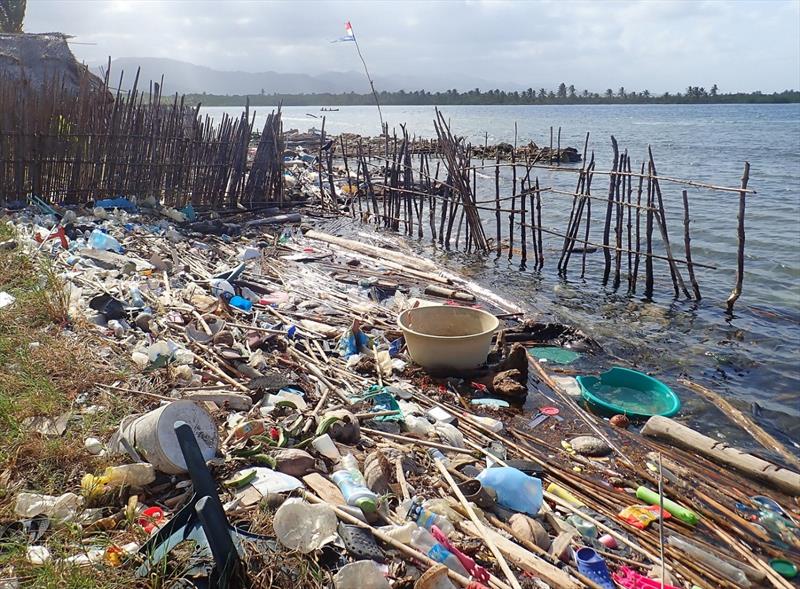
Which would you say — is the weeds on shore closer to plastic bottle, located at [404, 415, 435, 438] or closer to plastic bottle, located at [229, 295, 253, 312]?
plastic bottle, located at [229, 295, 253, 312]

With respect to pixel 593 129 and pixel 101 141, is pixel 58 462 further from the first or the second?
pixel 593 129

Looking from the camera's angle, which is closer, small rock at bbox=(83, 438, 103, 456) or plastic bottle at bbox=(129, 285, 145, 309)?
small rock at bbox=(83, 438, 103, 456)

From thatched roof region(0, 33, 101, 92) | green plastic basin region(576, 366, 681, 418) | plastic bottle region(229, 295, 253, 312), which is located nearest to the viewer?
green plastic basin region(576, 366, 681, 418)

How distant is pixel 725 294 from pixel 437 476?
24.6 ft

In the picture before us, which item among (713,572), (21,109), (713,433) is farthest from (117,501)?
(21,109)

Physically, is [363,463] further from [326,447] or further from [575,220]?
[575,220]

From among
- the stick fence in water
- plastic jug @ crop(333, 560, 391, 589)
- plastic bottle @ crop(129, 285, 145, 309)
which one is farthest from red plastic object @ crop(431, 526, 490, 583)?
the stick fence in water

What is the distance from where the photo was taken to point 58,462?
3195mm

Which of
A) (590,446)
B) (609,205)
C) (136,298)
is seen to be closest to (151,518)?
(590,446)

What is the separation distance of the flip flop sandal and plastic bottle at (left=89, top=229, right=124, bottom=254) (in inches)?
260

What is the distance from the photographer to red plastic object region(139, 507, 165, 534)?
280 cm

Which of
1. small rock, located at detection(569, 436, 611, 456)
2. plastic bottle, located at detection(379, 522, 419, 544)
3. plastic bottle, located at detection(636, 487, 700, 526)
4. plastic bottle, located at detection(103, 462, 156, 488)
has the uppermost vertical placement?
plastic bottle, located at detection(103, 462, 156, 488)

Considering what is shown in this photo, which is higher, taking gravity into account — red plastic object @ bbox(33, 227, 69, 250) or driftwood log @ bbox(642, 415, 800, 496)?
red plastic object @ bbox(33, 227, 69, 250)

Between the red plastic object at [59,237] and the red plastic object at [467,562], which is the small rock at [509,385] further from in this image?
the red plastic object at [59,237]
